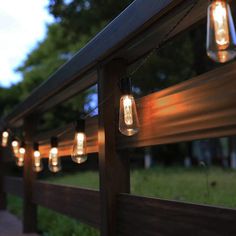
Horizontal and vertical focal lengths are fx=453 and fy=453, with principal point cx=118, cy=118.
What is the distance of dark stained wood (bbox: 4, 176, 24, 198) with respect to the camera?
8938 millimetres

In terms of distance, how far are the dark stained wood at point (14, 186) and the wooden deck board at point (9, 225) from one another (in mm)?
567

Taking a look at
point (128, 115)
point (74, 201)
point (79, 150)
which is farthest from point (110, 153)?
point (74, 201)

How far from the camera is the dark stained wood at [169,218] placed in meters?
2.55

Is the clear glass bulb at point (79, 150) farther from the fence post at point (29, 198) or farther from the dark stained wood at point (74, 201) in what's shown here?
the fence post at point (29, 198)

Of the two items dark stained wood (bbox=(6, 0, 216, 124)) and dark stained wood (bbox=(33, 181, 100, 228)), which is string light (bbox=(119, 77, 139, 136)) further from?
dark stained wood (bbox=(33, 181, 100, 228))

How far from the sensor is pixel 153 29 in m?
3.25

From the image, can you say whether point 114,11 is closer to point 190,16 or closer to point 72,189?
point 72,189

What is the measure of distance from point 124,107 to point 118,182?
1122mm

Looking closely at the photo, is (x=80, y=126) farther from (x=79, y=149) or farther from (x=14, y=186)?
(x=14, y=186)

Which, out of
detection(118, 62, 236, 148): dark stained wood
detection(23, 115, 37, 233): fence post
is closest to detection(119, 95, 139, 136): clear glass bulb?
detection(118, 62, 236, 148): dark stained wood

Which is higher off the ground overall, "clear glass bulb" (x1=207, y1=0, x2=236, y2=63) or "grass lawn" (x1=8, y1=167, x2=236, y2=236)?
"clear glass bulb" (x1=207, y1=0, x2=236, y2=63)

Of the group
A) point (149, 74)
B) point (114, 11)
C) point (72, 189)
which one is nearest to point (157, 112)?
point (72, 189)

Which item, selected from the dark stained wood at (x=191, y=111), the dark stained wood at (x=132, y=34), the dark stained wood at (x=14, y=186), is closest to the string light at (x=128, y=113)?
the dark stained wood at (x=191, y=111)

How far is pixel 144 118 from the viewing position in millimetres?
3551
